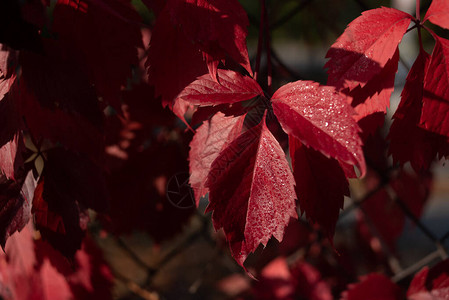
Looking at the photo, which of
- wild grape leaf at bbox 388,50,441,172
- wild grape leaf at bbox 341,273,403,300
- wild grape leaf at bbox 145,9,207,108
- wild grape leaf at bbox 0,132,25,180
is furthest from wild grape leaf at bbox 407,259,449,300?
wild grape leaf at bbox 0,132,25,180

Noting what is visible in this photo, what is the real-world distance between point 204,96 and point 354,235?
903 mm

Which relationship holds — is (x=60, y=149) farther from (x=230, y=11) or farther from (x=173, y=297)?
(x=173, y=297)

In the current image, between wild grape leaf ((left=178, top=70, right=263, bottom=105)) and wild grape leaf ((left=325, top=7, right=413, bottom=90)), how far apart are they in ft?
0.25

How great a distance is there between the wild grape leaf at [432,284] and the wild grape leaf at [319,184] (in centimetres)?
29

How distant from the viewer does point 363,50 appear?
0.34 m

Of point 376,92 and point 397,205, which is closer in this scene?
point 376,92

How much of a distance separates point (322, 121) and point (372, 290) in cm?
44

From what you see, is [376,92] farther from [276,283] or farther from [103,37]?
[276,283]

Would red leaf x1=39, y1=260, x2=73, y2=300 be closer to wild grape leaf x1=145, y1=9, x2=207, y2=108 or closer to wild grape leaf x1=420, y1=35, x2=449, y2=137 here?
wild grape leaf x1=145, y1=9, x2=207, y2=108

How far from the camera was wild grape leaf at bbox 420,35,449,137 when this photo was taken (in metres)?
0.35

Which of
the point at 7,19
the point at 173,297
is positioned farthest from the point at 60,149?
the point at 173,297

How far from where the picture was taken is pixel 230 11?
0.34 metres

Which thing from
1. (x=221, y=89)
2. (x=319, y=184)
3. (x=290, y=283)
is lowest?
(x=290, y=283)

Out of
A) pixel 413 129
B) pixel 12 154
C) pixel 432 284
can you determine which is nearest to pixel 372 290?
pixel 432 284
